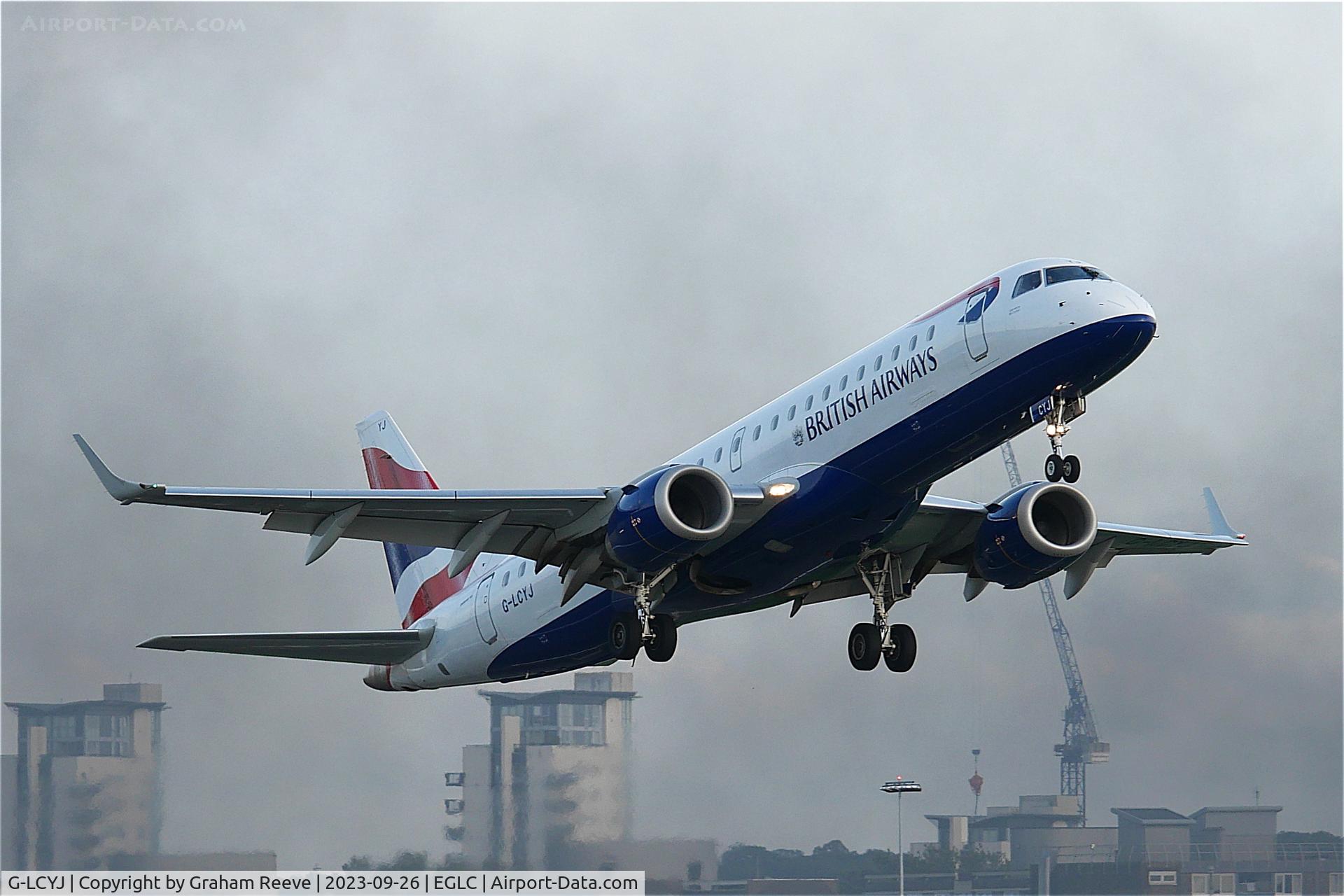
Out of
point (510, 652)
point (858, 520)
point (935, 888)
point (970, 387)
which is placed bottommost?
point (935, 888)

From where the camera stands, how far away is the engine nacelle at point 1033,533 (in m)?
27.7

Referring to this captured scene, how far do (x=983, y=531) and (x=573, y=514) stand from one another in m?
7.55

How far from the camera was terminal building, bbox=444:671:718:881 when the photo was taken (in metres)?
37.8

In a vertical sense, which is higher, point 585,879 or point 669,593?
point 669,593

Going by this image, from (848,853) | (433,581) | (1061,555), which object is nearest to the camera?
(1061,555)

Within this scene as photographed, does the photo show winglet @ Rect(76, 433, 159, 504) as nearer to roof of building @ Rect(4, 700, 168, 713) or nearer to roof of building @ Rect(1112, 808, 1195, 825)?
roof of building @ Rect(4, 700, 168, 713)

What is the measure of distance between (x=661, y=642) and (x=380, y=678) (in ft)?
31.6

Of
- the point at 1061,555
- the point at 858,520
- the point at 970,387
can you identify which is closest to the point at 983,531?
the point at 1061,555

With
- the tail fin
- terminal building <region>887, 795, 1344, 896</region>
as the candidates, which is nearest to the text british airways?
the tail fin

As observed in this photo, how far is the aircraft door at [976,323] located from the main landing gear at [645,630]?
262 inches

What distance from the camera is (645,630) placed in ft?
89.0

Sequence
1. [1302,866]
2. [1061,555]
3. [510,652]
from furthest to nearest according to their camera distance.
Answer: [1302,866] < [510,652] < [1061,555]

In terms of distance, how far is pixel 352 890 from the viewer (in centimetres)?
3656

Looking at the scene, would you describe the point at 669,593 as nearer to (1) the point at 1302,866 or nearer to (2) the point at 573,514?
(2) the point at 573,514
